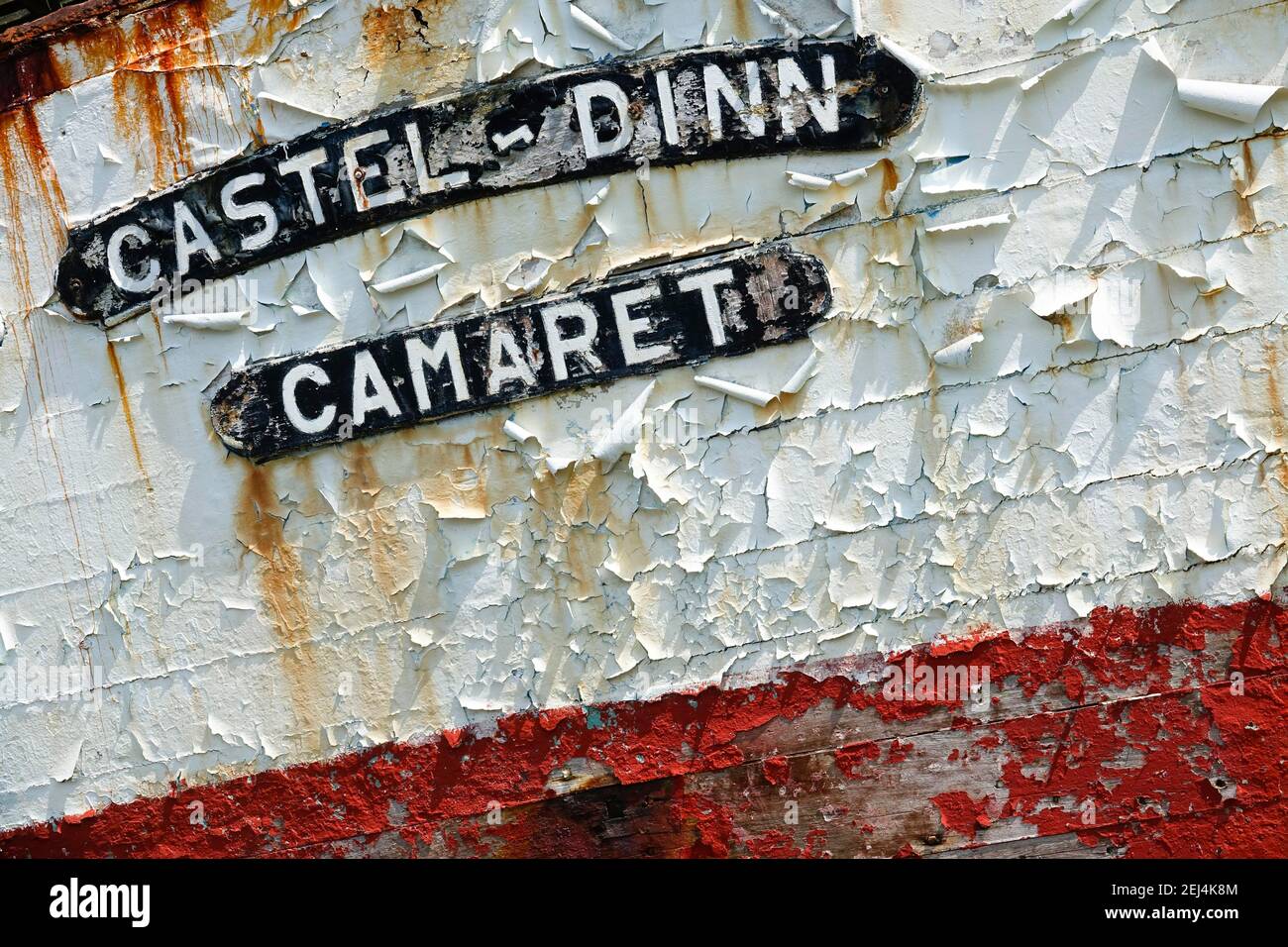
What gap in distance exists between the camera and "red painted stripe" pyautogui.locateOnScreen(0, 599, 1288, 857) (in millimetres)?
2688

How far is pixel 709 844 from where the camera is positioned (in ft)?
9.25

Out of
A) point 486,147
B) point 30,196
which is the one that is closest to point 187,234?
point 30,196

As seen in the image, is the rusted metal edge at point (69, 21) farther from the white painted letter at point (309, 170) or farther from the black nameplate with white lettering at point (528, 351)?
the black nameplate with white lettering at point (528, 351)

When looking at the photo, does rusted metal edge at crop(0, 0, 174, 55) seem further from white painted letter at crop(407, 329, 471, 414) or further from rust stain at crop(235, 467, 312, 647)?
rust stain at crop(235, 467, 312, 647)

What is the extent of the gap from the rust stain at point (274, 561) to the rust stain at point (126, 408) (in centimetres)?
32

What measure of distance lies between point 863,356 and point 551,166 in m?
1.06

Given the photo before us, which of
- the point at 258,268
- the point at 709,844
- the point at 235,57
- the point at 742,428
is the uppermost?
the point at 235,57

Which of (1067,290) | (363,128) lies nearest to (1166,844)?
(1067,290)

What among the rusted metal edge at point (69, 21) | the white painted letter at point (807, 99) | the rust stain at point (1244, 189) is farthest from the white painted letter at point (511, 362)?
the rust stain at point (1244, 189)

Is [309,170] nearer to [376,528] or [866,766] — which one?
[376,528]

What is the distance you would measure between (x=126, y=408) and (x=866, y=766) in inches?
98.1

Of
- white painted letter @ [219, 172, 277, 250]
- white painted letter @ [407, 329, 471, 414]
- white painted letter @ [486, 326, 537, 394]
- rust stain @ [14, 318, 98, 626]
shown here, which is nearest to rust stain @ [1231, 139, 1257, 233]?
white painted letter @ [486, 326, 537, 394]

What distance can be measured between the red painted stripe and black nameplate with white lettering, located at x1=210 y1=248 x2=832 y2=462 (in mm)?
978

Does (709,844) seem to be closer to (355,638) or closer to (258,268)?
(355,638)
